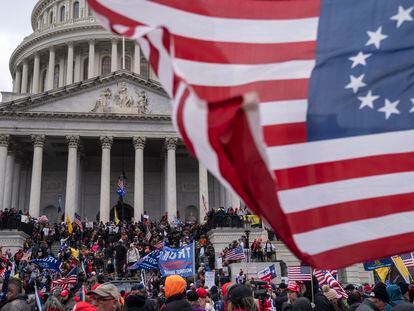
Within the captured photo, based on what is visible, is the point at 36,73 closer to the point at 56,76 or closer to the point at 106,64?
the point at 56,76

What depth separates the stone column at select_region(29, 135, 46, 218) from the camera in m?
44.6

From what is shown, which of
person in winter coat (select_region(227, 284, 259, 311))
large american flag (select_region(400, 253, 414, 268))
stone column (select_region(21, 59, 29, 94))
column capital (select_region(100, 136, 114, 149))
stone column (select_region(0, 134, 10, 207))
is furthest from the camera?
stone column (select_region(21, 59, 29, 94))

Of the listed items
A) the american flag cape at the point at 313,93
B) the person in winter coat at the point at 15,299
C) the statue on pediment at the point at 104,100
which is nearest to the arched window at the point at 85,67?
the statue on pediment at the point at 104,100

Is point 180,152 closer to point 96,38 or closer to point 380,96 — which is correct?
point 96,38

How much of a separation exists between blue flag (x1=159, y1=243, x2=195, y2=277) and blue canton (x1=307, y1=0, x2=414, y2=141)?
15.7 meters

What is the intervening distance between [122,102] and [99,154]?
7.30 m

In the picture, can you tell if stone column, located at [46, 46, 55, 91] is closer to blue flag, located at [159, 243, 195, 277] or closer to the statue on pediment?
the statue on pediment

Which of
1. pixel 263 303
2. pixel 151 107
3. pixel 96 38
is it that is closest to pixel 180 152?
pixel 151 107

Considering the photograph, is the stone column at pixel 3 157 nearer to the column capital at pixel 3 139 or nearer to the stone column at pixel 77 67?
the column capital at pixel 3 139

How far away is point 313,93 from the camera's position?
4.16 metres

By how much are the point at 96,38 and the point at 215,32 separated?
232ft

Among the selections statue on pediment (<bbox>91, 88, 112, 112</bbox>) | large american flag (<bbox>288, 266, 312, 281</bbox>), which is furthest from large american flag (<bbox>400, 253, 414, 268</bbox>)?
statue on pediment (<bbox>91, 88, 112, 112</bbox>)

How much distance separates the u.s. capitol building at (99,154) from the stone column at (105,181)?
8 centimetres

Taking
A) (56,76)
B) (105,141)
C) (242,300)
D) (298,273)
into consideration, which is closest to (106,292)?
(242,300)
